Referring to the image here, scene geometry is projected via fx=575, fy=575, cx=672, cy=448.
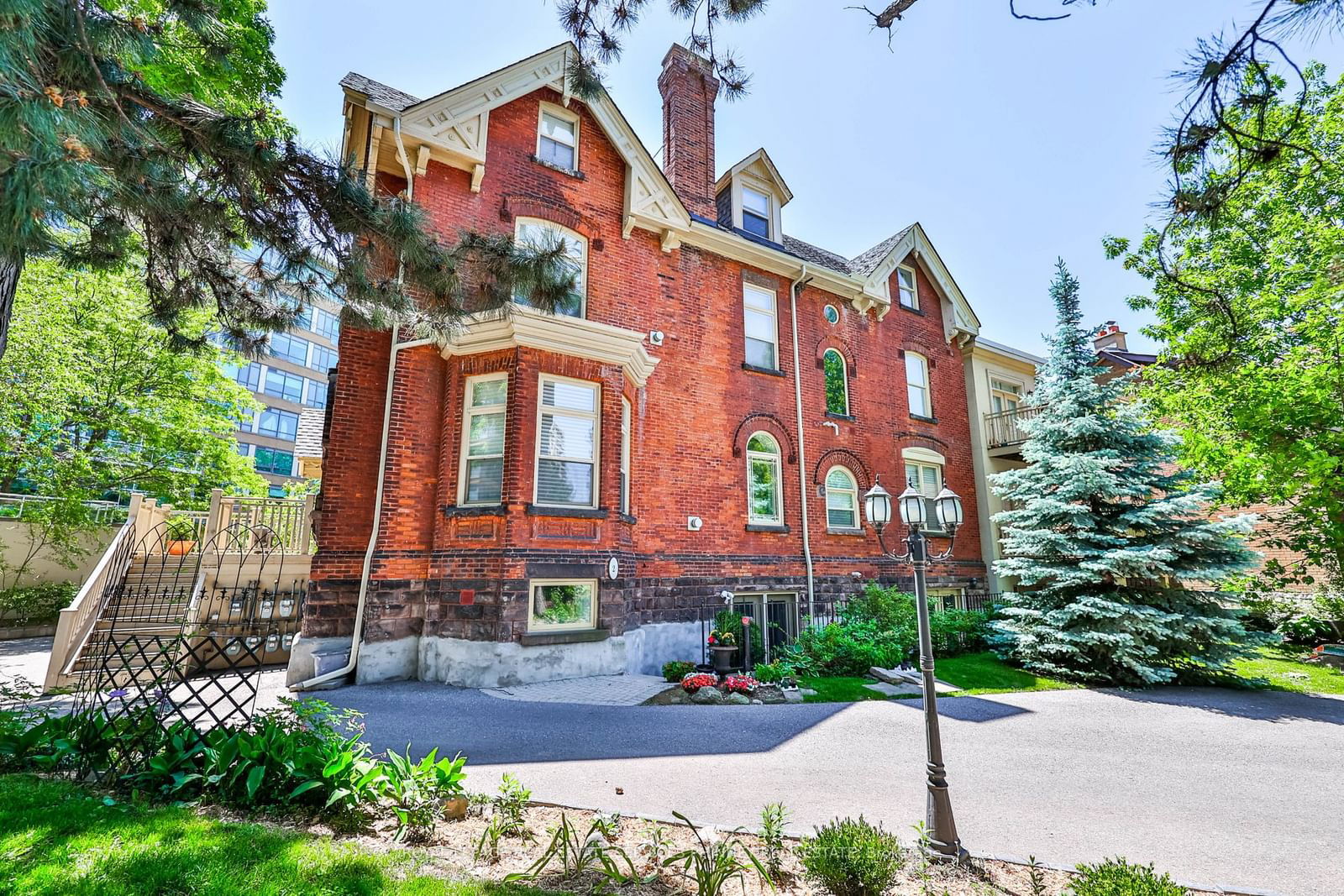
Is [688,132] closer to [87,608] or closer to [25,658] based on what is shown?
[87,608]

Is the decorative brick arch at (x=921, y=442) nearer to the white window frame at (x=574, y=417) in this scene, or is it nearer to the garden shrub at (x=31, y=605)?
the white window frame at (x=574, y=417)

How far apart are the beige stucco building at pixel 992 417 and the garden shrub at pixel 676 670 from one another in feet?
34.1

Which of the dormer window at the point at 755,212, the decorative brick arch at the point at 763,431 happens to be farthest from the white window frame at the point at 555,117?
the decorative brick arch at the point at 763,431

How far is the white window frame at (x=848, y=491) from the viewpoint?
13820mm

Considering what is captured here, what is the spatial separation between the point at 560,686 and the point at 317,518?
4.71 metres

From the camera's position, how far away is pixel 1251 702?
Result: 28.6 feet

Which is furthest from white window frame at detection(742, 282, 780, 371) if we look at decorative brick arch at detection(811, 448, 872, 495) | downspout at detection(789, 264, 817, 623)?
decorative brick arch at detection(811, 448, 872, 495)

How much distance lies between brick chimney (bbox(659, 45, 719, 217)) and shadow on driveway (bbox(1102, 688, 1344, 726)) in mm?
11898

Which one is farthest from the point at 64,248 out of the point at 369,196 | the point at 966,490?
the point at 966,490

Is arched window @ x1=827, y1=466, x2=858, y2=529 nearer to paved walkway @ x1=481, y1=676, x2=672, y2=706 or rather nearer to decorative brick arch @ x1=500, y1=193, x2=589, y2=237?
paved walkway @ x1=481, y1=676, x2=672, y2=706

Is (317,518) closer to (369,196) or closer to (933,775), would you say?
(369,196)

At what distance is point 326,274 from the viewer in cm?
580

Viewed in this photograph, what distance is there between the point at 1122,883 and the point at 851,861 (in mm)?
1387

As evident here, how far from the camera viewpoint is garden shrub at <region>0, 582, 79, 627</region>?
14.2 m
